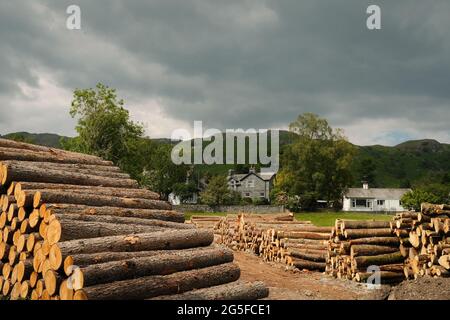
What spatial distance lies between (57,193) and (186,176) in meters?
75.4

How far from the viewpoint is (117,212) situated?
10.3m

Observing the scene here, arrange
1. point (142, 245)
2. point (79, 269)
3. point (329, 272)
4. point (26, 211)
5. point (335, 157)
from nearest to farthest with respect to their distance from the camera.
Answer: point (79, 269) → point (142, 245) → point (26, 211) → point (329, 272) → point (335, 157)

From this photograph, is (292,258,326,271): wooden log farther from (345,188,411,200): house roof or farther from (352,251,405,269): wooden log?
(345,188,411,200): house roof

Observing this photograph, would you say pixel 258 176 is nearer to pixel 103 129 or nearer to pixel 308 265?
pixel 103 129

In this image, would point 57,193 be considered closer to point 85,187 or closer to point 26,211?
point 26,211

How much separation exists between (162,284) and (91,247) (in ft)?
4.78

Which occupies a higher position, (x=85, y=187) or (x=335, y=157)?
(x=335, y=157)

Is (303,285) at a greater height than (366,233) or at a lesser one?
lesser

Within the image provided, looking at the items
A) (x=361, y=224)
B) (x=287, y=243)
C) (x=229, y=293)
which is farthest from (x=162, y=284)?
(x=287, y=243)

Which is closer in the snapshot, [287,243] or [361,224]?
[361,224]

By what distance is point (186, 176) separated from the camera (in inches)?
3342

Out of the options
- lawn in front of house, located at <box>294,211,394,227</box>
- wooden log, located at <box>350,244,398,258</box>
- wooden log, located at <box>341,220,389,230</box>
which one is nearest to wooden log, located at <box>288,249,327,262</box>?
wooden log, located at <box>341,220,389,230</box>

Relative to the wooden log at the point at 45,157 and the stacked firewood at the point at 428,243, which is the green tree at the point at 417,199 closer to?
the stacked firewood at the point at 428,243
